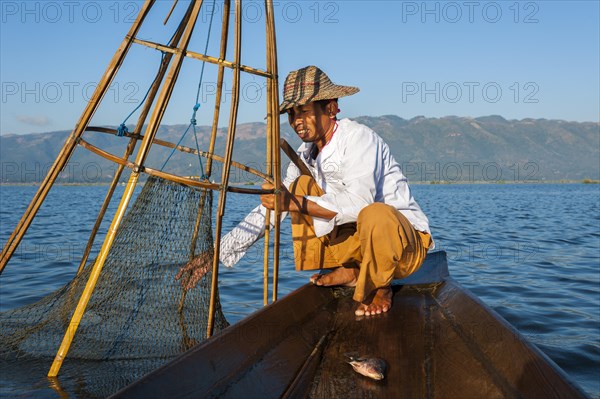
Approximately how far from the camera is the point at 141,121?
3852 mm

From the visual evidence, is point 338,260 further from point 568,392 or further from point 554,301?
point 554,301

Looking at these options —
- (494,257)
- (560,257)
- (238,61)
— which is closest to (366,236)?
(238,61)

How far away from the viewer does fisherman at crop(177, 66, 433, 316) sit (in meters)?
3.44

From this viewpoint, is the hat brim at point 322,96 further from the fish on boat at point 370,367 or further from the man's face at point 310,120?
the fish on boat at point 370,367

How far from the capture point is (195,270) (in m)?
3.60

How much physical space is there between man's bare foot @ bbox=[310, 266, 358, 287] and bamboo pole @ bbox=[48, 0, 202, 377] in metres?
1.63

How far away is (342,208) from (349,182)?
0.63 ft

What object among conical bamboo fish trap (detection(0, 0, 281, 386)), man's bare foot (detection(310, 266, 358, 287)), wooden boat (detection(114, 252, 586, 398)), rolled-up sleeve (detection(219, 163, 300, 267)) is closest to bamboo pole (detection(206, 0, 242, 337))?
conical bamboo fish trap (detection(0, 0, 281, 386))

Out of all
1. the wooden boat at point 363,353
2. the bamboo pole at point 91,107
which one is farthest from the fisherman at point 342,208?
the bamboo pole at point 91,107

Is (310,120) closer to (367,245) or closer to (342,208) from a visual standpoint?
(342,208)

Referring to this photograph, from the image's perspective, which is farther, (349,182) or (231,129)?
(349,182)

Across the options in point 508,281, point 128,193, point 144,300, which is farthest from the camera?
point 508,281

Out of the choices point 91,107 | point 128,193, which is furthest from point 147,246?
point 91,107

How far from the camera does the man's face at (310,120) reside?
12.4 ft
